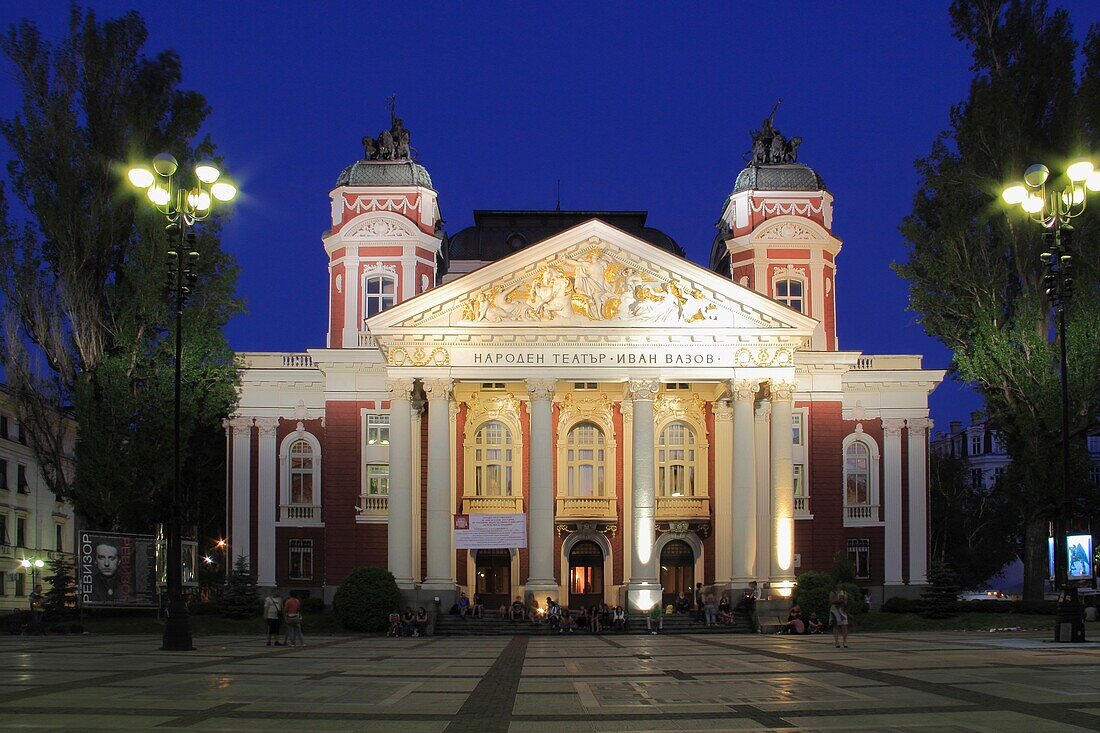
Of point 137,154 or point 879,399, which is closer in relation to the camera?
point 137,154

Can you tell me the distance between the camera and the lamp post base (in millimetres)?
33094

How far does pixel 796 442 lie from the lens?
59.3m

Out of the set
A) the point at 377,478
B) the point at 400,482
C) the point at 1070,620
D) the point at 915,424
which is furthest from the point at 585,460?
the point at 1070,620

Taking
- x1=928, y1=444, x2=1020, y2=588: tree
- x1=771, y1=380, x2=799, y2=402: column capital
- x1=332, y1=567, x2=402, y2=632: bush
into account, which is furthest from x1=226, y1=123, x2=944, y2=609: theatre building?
x1=928, y1=444, x2=1020, y2=588: tree

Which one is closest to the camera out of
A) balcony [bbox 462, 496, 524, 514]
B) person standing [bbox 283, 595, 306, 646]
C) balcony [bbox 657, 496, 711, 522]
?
person standing [bbox 283, 595, 306, 646]

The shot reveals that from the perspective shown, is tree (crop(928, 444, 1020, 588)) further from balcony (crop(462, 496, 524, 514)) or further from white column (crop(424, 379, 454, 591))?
white column (crop(424, 379, 454, 591))

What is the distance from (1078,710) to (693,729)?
5.58m

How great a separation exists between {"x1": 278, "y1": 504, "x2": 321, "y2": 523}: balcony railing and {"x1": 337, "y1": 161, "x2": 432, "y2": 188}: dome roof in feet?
51.0

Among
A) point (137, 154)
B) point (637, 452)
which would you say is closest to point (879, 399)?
point (637, 452)

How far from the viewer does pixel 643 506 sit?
5059 centimetres

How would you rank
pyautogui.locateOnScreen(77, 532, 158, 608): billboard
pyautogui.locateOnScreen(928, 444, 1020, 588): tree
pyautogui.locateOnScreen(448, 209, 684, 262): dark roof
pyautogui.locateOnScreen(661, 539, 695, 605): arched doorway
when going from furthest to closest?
pyautogui.locateOnScreen(928, 444, 1020, 588): tree, pyautogui.locateOnScreen(448, 209, 684, 262): dark roof, pyautogui.locateOnScreen(661, 539, 695, 605): arched doorway, pyautogui.locateOnScreen(77, 532, 158, 608): billboard

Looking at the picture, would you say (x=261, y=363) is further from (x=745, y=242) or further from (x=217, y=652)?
(x=217, y=652)

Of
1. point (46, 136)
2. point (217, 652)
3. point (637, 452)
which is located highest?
point (46, 136)

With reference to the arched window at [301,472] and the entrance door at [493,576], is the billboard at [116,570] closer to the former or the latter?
the entrance door at [493,576]
